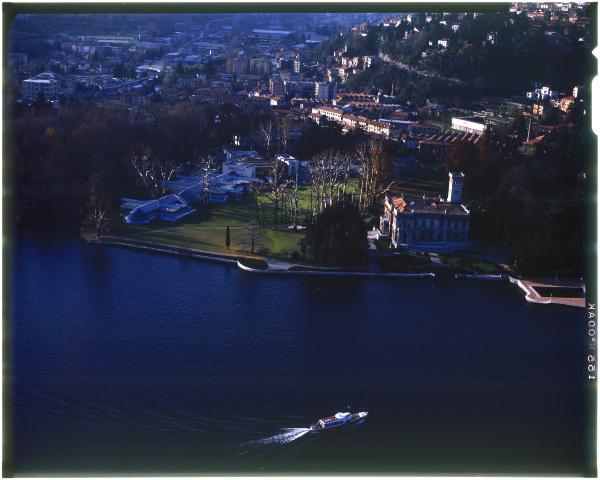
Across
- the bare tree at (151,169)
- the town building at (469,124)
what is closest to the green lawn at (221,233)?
the bare tree at (151,169)

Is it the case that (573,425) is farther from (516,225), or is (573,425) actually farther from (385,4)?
(516,225)

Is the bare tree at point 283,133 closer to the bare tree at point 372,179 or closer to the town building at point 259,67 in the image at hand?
the bare tree at point 372,179

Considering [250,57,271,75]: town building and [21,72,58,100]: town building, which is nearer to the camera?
[21,72,58,100]: town building

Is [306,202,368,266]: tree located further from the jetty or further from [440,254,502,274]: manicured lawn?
the jetty

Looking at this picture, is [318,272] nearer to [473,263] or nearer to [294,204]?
[473,263]

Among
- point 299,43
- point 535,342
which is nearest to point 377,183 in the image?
point 535,342

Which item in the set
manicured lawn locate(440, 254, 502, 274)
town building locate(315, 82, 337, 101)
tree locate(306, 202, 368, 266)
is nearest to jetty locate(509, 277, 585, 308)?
manicured lawn locate(440, 254, 502, 274)
